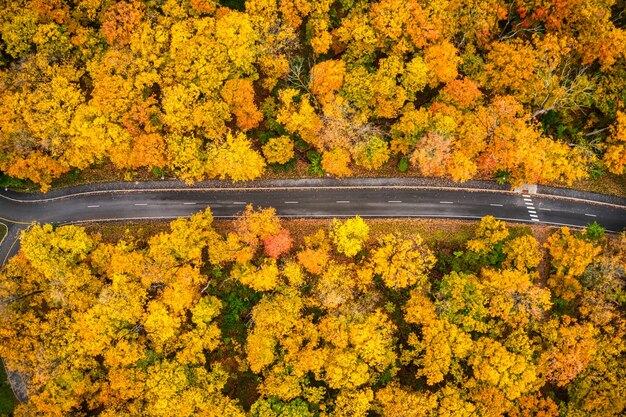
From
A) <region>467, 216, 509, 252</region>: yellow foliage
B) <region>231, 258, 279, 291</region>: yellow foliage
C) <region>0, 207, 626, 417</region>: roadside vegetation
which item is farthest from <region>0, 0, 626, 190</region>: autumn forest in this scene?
<region>231, 258, 279, 291</region>: yellow foliage

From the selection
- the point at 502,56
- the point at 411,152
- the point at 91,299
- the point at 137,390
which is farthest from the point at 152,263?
the point at 502,56

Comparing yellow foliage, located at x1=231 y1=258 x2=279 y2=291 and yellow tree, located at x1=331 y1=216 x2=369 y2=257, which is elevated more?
yellow tree, located at x1=331 y1=216 x2=369 y2=257

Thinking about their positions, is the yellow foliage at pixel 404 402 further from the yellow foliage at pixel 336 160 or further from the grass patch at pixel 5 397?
the grass patch at pixel 5 397

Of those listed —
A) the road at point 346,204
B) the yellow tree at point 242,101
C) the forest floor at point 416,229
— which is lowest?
the forest floor at point 416,229

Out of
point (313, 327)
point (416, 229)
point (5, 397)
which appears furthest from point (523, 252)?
point (5, 397)

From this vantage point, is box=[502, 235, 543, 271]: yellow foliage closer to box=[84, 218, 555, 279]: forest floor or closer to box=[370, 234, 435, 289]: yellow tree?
box=[84, 218, 555, 279]: forest floor

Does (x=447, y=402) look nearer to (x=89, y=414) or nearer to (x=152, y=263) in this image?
(x=152, y=263)

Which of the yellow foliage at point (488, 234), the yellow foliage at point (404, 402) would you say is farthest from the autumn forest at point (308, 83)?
the yellow foliage at point (404, 402)
